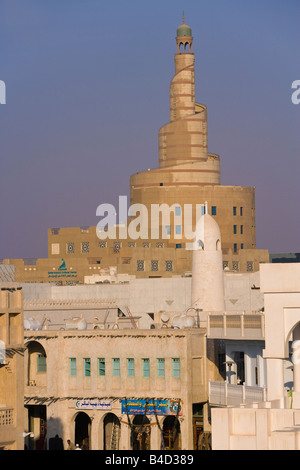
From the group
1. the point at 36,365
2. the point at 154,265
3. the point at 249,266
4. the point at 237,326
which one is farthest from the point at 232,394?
the point at 249,266

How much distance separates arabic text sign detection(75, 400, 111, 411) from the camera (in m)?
66.0

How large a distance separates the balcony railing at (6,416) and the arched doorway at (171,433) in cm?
2416

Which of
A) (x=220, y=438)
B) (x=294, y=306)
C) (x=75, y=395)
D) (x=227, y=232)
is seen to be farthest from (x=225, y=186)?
(x=220, y=438)

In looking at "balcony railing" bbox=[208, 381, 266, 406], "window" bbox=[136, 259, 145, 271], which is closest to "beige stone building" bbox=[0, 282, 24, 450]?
"balcony railing" bbox=[208, 381, 266, 406]

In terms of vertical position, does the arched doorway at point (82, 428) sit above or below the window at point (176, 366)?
below

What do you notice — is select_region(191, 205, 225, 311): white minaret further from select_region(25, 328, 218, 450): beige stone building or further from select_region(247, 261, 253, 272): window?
select_region(247, 261, 253, 272): window

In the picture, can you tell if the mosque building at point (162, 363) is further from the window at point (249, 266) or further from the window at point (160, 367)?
the window at point (249, 266)

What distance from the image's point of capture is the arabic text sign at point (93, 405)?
6600cm

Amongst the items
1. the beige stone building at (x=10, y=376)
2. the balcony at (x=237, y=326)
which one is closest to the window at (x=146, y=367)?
the balcony at (x=237, y=326)

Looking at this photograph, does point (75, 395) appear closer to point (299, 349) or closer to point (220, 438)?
point (299, 349)

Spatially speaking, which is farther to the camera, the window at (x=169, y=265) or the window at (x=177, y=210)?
the window at (x=177, y=210)

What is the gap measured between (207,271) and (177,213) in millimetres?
87292

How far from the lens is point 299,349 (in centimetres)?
4681

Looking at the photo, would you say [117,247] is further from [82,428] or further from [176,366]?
[176,366]
